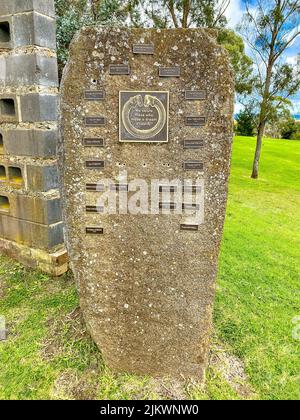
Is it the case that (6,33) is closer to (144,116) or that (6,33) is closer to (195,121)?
(144,116)

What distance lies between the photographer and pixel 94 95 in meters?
2.64

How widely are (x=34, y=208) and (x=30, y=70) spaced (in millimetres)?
1989

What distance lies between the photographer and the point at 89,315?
3.20m

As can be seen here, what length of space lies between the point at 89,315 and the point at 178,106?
7.29ft

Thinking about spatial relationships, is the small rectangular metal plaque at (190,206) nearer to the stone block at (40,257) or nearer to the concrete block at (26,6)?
the stone block at (40,257)

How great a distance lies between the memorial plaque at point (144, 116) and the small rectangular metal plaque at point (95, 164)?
279 millimetres

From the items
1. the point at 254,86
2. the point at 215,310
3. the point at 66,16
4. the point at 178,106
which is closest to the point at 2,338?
the point at 215,310

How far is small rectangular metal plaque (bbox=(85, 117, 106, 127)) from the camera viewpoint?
2.69 meters

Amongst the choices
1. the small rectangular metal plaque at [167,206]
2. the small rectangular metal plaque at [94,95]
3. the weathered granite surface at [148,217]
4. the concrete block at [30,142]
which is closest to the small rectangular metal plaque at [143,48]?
the weathered granite surface at [148,217]

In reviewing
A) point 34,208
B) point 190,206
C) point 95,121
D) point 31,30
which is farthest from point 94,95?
point 34,208

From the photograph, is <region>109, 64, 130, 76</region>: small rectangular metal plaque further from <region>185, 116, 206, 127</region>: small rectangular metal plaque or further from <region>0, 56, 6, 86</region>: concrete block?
<region>0, 56, 6, 86</region>: concrete block

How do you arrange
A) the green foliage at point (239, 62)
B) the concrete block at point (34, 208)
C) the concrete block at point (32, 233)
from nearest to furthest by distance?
the concrete block at point (34, 208)
the concrete block at point (32, 233)
the green foliage at point (239, 62)

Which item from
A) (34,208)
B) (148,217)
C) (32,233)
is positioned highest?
(148,217)

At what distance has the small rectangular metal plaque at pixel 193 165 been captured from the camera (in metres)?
2.71
